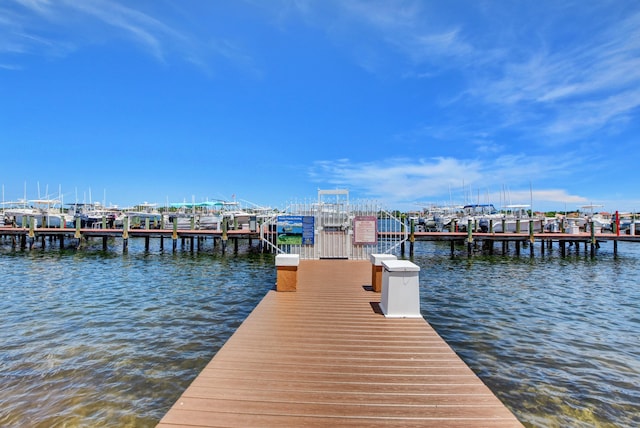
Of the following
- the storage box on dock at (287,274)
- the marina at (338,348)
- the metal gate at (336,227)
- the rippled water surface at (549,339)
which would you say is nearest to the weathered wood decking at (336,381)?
the marina at (338,348)

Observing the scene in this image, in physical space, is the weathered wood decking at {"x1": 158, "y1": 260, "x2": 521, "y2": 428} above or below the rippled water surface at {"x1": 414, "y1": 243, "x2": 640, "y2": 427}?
above

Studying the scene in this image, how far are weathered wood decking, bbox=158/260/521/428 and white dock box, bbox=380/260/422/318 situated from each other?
229mm

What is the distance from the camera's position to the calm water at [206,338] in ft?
17.3

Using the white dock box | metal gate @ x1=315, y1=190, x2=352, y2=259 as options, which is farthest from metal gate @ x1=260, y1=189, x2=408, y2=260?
the white dock box

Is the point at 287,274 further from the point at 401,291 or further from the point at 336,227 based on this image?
the point at 336,227

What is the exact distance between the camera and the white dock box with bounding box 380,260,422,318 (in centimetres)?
660

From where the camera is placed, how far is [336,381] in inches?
158

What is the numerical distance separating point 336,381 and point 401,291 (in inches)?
124

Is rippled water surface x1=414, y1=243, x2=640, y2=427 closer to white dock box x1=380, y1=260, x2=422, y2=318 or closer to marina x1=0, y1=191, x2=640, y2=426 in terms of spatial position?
marina x1=0, y1=191, x2=640, y2=426

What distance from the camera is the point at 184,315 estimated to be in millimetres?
9906

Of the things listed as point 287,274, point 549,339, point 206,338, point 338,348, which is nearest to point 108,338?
point 206,338

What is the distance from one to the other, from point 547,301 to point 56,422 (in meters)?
13.4

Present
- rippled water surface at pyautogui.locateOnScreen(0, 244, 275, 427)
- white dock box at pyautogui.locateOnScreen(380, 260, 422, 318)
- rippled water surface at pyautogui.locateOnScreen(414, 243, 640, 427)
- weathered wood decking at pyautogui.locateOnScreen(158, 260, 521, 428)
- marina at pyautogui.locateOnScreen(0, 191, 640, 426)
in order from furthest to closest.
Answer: white dock box at pyautogui.locateOnScreen(380, 260, 422, 318)
rippled water surface at pyautogui.locateOnScreen(414, 243, 640, 427)
rippled water surface at pyautogui.locateOnScreen(0, 244, 275, 427)
marina at pyautogui.locateOnScreen(0, 191, 640, 426)
weathered wood decking at pyautogui.locateOnScreen(158, 260, 521, 428)

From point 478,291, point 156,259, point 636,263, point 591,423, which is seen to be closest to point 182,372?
point 591,423
